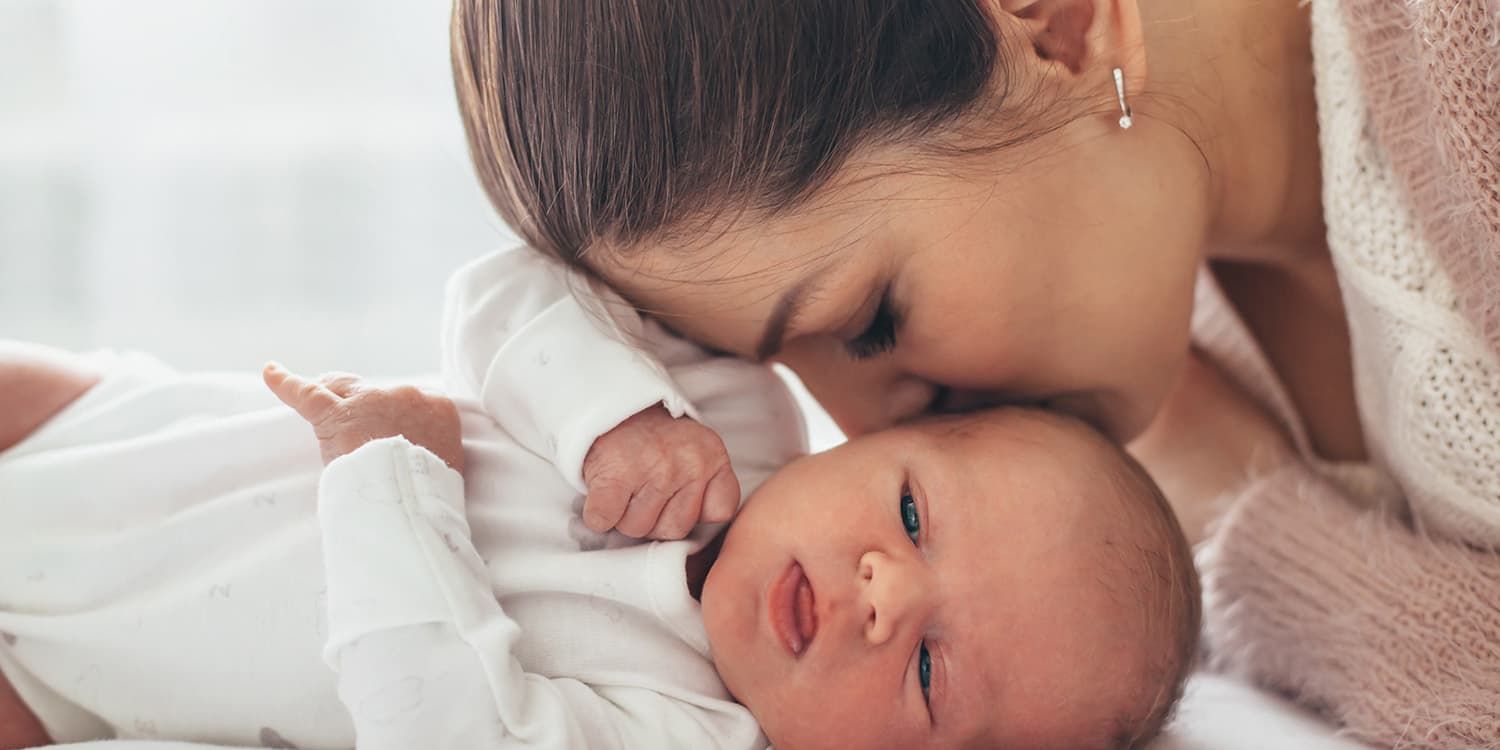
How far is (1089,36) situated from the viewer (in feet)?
3.20

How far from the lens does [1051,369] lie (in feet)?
3.63

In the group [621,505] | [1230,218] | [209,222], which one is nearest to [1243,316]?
[1230,218]

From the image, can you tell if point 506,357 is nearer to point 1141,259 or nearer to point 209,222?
point 1141,259

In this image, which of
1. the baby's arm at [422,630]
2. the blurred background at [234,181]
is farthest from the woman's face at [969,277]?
the blurred background at [234,181]

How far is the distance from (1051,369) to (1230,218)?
265 millimetres

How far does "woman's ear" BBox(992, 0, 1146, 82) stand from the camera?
38.0 inches

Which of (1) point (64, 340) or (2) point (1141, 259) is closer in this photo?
(2) point (1141, 259)

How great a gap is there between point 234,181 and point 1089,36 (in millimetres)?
1325

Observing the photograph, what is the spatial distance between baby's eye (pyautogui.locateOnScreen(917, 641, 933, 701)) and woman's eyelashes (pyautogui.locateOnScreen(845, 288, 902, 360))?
26 centimetres

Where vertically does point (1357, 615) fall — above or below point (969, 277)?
below

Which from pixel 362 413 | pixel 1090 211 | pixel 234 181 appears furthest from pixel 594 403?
pixel 234 181

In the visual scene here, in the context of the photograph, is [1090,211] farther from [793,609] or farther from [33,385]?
[33,385]

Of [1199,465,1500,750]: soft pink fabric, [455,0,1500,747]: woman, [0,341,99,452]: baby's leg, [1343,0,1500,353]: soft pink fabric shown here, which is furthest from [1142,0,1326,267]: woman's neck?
[0,341,99,452]: baby's leg

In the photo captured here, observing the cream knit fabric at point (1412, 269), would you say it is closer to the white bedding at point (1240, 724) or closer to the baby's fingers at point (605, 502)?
the white bedding at point (1240, 724)
